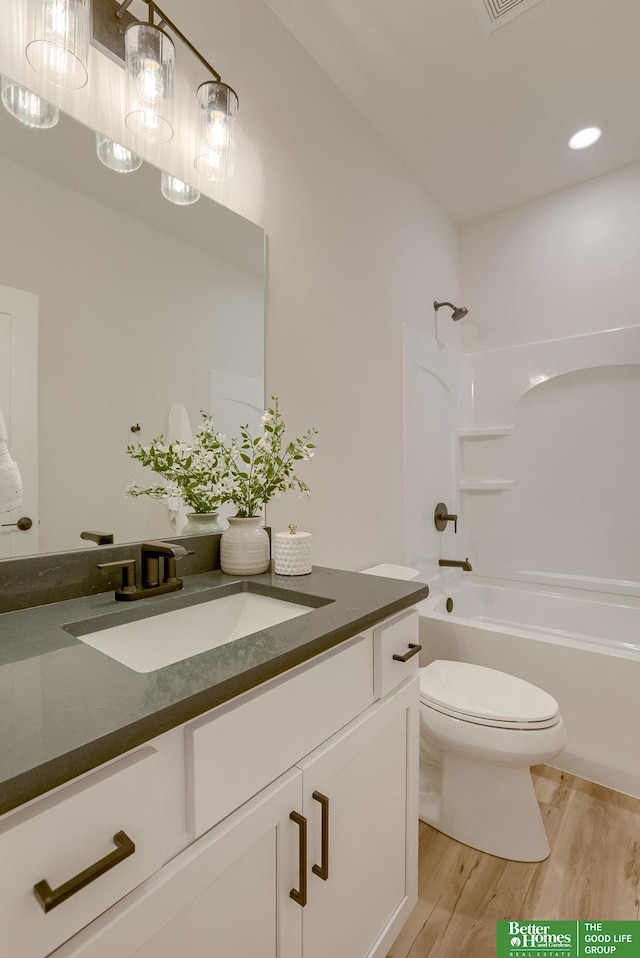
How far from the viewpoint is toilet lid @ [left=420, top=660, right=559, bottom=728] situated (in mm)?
1447

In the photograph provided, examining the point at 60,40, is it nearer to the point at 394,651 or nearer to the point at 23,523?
the point at 23,523

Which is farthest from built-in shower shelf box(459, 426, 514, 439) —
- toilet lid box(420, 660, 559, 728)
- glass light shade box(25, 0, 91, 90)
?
glass light shade box(25, 0, 91, 90)

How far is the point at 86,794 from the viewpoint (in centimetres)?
52

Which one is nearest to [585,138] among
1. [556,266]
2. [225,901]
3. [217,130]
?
[556,266]

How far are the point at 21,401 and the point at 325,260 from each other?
1.32m

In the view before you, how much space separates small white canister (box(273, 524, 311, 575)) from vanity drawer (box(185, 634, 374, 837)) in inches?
13.8

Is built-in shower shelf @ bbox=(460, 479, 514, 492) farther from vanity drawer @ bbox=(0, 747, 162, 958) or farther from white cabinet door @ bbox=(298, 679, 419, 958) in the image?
vanity drawer @ bbox=(0, 747, 162, 958)

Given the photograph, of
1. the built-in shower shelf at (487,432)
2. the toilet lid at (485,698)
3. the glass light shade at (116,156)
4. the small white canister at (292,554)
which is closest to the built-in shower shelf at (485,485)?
the built-in shower shelf at (487,432)

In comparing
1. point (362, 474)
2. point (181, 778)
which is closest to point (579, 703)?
point (362, 474)

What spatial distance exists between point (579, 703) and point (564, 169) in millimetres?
2671

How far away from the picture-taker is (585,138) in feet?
7.66

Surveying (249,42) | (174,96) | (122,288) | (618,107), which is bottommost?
(122,288)

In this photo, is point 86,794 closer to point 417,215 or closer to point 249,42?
point 249,42

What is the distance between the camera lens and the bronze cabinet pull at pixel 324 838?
2.69ft
